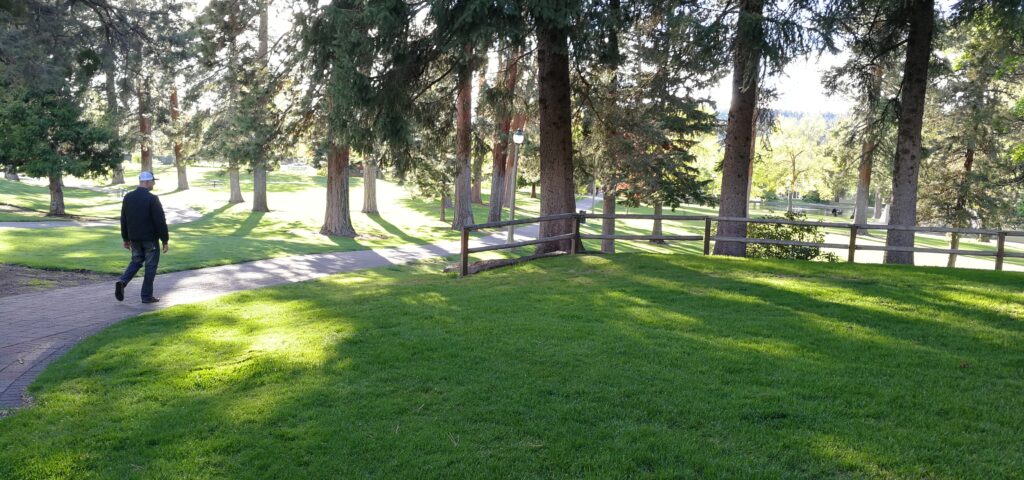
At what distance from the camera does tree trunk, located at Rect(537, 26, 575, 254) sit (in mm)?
13492

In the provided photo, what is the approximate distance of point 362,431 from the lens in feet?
14.6

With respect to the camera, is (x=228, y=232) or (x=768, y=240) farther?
(x=228, y=232)

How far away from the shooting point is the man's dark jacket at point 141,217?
9.08m

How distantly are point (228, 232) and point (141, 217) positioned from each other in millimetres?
17241

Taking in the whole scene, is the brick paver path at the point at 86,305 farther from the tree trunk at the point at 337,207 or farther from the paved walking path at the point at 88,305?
the tree trunk at the point at 337,207

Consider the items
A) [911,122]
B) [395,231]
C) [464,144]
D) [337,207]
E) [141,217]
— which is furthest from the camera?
[395,231]

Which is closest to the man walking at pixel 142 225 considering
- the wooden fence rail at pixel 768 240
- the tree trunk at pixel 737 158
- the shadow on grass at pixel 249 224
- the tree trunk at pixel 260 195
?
the wooden fence rail at pixel 768 240

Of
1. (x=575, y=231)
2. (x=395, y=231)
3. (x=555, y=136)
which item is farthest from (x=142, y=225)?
(x=395, y=231)

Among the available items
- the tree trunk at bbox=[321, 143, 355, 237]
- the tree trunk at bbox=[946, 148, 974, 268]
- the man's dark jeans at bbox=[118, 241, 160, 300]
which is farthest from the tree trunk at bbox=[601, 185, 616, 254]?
the man's dark jeans at bbox=[118, 241, 160, 300]

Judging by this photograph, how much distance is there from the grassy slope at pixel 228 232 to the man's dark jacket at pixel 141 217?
15.7 feet

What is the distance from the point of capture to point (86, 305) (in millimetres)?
9453

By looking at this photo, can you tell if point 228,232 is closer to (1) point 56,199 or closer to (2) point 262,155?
(2) point 262,155

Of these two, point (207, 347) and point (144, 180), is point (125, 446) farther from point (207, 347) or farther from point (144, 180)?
point (144, 180)

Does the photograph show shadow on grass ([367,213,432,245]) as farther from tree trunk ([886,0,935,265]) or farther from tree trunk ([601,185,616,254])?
tree trunk ([886,0,935,265])
